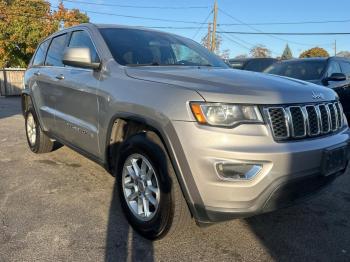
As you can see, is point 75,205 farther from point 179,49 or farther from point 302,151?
point 302,151

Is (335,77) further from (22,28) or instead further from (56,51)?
(22,28)

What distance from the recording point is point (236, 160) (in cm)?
255

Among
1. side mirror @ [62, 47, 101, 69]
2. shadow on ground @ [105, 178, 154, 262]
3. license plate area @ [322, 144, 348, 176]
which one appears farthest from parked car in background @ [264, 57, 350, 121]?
shadow on ground @ [105, 178, 154, 262]

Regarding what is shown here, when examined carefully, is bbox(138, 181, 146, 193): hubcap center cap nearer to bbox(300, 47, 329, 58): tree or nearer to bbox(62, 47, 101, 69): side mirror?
bbox(62, 47, 101, 69): side mirror

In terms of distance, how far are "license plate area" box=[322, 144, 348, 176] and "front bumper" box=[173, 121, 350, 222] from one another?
0.27m

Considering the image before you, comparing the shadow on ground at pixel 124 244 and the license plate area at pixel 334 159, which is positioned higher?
the license plate area at pixel 334 159

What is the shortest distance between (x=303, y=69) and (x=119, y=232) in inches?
229

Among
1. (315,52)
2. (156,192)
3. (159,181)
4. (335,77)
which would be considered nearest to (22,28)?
(335,77)

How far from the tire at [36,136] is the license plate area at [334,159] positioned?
3.93 meters


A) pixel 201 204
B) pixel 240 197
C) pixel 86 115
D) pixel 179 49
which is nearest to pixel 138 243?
pixel 201 204

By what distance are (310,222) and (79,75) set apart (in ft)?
8.78

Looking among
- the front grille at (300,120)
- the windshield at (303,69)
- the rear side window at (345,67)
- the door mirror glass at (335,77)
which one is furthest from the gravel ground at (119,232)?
A: the rear side window at (345,67)

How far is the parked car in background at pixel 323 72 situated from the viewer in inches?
288

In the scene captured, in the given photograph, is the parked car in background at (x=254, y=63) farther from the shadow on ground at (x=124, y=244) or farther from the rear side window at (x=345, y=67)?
the shadow on ground at (x=124, y=244)
